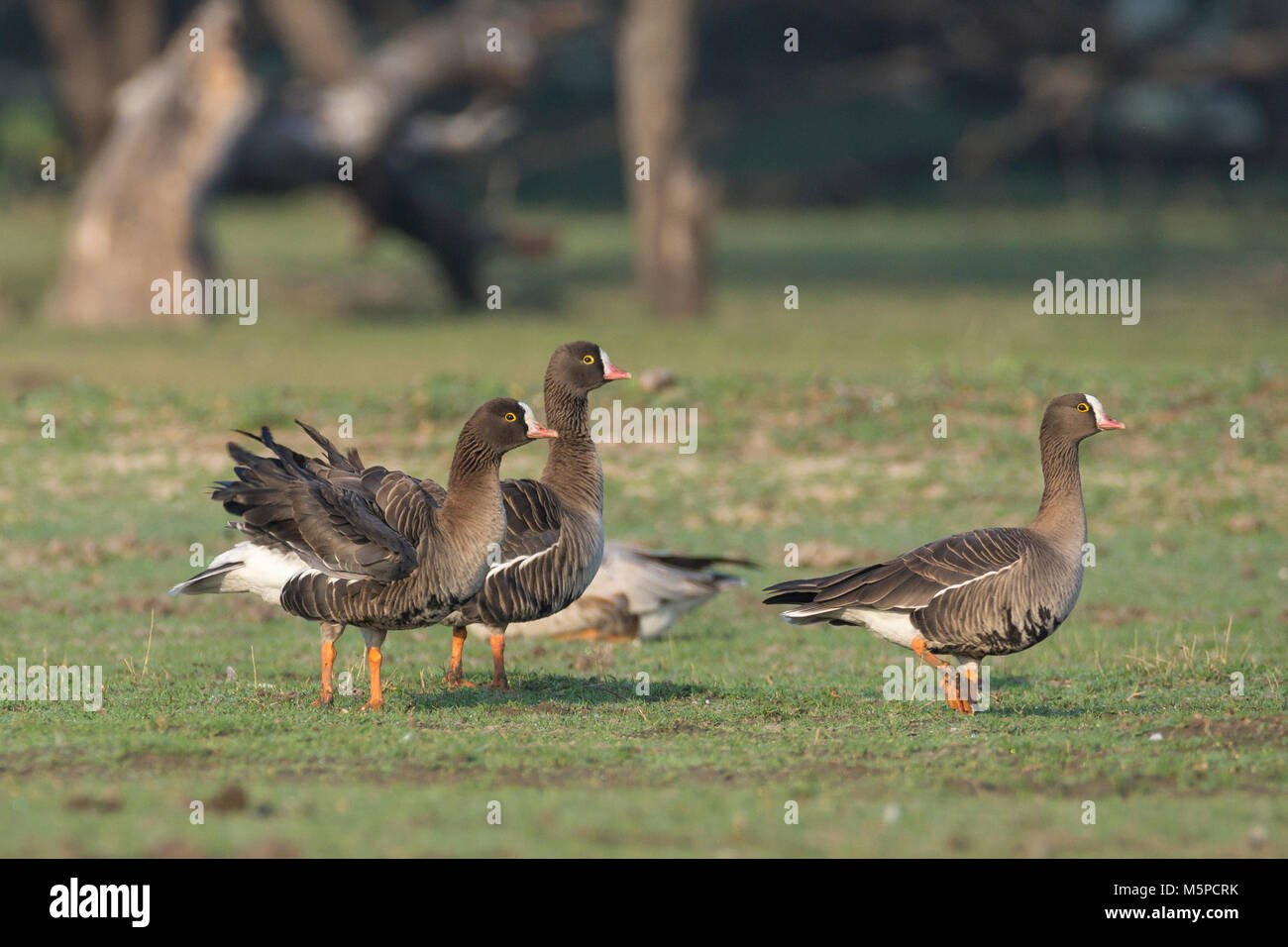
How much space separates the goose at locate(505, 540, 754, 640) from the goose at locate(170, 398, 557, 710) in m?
3.09

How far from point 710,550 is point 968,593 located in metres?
6.79

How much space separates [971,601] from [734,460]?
9.09 meters

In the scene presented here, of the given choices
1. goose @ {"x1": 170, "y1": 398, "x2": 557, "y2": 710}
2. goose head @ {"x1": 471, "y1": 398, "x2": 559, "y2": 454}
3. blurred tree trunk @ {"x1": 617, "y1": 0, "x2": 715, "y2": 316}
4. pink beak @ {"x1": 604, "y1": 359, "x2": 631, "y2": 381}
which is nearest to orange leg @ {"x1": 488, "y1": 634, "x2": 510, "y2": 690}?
goose @ {"x1": 170, "y1": 398, "x2": 557, "y2": 710}

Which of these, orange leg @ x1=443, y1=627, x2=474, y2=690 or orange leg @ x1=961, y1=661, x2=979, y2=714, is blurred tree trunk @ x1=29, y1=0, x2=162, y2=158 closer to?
orange leg @ x1=443, y1=627, x2=474, y2=690

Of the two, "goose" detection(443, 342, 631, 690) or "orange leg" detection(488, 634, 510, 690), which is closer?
"goose" detection(443, 342, 631, 690)

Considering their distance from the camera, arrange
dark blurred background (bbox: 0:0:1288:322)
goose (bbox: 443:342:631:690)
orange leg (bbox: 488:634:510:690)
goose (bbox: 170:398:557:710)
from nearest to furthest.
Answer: goose (bbox: 170:398:557:710) < goose (bbox: 443:342:631:690) < orange leg (bbox: 488:634:510:690) < dark blurred background (bbox: 0:0:1288:322)

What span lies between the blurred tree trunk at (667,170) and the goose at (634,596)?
17036 mm

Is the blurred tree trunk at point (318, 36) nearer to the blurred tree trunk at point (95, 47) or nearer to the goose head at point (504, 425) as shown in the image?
the blurred tree trunk at point (95, 47)

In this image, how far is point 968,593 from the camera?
9.78 m

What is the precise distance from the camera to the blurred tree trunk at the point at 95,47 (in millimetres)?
41219

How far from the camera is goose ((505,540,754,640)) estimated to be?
12.9 meters

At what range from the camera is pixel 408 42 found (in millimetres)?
31797

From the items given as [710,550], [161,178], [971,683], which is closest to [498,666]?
[971,683]

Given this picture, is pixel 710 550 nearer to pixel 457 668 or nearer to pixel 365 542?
pixel 457 668
